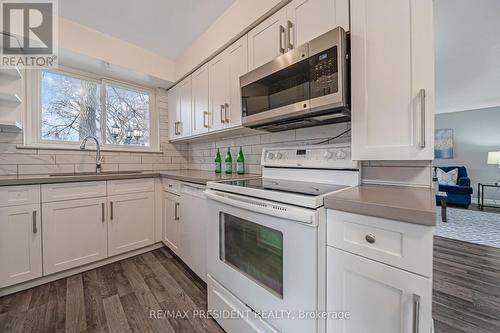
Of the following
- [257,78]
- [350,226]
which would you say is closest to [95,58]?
[257,78]

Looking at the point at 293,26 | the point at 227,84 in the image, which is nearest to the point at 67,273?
the point at 227,84

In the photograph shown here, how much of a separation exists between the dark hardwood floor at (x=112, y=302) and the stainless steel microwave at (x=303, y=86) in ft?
4.71

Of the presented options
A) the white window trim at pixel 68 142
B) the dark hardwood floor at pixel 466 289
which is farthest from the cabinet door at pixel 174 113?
the dark hardwood floor at pixel 466 289

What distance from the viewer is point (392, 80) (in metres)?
0.96

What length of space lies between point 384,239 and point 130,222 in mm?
2340

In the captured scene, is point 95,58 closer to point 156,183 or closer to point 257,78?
point 156,183

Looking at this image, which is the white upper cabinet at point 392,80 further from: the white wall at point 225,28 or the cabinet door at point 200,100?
the cabinet door at point 200,100

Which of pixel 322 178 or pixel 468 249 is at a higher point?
pixel 322 178

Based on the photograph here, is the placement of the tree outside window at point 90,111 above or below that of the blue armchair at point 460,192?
above

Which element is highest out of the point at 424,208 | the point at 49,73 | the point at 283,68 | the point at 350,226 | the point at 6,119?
the point at 49,73

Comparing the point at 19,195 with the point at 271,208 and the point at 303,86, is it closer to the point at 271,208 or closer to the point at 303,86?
the point at 271,208

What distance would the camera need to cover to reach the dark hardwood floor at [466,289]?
1335mm

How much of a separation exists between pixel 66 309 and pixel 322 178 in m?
2.01

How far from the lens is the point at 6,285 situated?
1.59 meters
